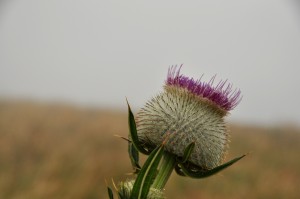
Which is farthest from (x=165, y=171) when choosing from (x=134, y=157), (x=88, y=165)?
(x=88, y=165)

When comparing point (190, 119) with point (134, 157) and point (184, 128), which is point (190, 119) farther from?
point (134, 157)

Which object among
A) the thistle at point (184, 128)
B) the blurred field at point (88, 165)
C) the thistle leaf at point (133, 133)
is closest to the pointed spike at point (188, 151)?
the thistle at point (184, 128)

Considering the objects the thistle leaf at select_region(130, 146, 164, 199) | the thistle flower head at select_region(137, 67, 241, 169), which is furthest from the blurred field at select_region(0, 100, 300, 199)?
the thistle leaf at select_region(130, 146, 164, 199)

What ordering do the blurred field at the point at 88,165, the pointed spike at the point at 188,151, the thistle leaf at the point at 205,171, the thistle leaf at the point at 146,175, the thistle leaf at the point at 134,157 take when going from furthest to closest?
1. the blurred field at the point at 88,165
2. the thistle leaf at the point at 134,157
3. the pointed spike at the point at 188,151
4. the thistle leaf at the point at 205,171
5. the thistle leaf at the point at 146,175

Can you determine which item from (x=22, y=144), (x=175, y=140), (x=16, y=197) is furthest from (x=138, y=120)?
(x=22, y=144)

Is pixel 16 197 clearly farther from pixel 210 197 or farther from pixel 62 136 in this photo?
pixel 62 136

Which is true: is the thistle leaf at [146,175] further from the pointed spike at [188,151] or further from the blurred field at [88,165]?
the blurred field at [88,165]
